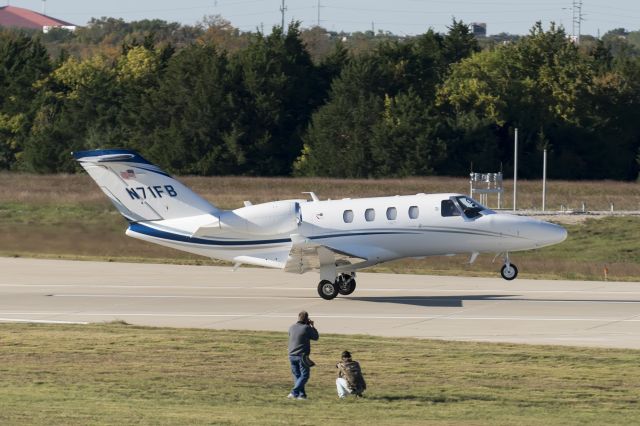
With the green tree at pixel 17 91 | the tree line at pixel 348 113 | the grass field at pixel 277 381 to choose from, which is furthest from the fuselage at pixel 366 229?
the green tree at pixel 17 91

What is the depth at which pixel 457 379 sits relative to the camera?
22.8 m

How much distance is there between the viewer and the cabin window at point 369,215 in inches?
1345

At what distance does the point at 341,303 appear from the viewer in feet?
112

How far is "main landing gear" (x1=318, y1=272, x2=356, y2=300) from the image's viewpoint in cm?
3416

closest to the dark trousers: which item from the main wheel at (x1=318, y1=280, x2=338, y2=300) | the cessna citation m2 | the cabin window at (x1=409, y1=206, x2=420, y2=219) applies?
the cessna citation m2

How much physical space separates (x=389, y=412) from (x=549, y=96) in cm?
7795

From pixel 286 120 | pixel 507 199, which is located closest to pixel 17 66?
pixel 286 120

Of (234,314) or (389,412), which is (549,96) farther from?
(389,412)

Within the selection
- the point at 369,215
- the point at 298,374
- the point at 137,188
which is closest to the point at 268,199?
the point at 137,188

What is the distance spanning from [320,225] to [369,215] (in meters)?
1.33

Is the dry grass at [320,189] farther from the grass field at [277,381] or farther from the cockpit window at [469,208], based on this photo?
the grass field at [277,381]

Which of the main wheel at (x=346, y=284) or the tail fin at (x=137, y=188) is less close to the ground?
the tail fin at (x=137, y=188)

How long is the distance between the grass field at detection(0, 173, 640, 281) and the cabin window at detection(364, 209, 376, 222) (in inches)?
319

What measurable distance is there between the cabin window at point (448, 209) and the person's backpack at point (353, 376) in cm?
1401
